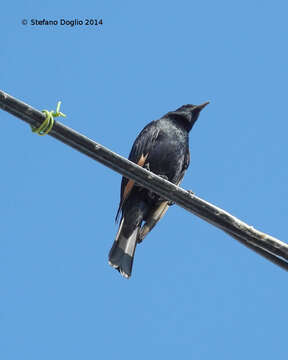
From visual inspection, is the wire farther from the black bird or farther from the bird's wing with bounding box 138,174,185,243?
the bird's wing with bounding box 138,174,185,243

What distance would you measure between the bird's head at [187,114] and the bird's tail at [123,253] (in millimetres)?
1870

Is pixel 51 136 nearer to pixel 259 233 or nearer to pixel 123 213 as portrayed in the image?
pixel 259 233

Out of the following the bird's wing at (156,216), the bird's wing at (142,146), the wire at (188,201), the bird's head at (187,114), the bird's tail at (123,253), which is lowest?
the wire at (188,201)

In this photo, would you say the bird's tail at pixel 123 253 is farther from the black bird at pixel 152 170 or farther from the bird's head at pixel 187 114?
the bird's head at pixel 187 114

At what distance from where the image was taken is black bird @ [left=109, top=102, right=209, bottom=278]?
671 cm

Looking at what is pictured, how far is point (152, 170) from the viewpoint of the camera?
736 centimetres

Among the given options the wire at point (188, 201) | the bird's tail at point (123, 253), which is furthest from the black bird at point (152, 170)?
the wire at point (188, 201)

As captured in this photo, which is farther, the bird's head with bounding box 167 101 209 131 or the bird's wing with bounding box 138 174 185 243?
the bird's head with bounding box 167 101 209 131

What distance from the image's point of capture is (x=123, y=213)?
7168 mm

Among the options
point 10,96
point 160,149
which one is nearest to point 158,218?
point 160,149

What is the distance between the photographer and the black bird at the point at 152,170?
22.0 ft

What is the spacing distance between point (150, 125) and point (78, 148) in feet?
14.2

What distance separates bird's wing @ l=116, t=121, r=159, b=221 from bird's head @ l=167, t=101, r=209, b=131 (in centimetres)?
34

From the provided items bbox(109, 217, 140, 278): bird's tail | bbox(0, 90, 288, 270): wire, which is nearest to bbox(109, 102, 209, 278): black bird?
bbox(109, 217, 140, 278): bird's tail
